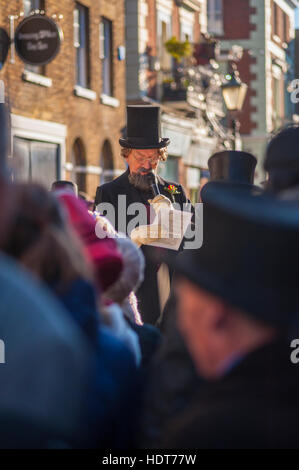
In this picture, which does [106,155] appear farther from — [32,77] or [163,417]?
[163,417]

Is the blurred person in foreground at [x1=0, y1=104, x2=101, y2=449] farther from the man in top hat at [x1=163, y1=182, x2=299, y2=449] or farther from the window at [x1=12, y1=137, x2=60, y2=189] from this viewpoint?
the window at [x1=12, y1=137, x2=60, y2=189]

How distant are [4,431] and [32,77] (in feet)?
56.5

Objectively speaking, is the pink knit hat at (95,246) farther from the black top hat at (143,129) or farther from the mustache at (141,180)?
the black top hat at (143,129)

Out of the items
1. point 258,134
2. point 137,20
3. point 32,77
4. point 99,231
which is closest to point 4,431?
A: point 99,231

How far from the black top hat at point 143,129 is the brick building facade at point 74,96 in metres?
8.92

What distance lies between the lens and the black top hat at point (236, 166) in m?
6.67

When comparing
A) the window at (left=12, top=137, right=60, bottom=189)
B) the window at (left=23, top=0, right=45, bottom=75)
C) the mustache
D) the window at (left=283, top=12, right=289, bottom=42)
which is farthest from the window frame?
the window at (left=283, top=12, right=289, bottom=42)

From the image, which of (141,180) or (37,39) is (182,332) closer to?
(141,180)

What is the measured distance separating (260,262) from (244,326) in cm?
14

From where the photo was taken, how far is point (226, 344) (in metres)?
2.31

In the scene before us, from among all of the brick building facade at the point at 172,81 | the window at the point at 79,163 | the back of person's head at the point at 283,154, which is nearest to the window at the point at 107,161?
the window at the point at 79,163

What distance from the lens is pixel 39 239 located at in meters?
2.26

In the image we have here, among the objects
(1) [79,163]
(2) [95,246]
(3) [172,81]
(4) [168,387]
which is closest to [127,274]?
(2) [95,246]

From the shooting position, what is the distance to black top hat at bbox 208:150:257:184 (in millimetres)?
6668
